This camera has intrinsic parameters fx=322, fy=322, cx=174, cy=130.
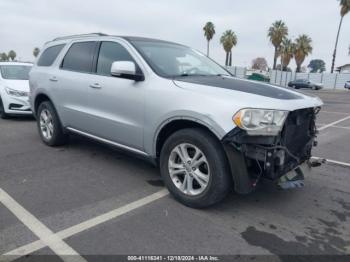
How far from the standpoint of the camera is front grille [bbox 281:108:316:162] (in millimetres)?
3236

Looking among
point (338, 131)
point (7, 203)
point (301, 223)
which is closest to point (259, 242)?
point (301, 223)

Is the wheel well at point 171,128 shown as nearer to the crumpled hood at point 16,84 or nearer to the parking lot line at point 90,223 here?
the parking lot line at point 90,223

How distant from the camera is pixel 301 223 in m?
3.26

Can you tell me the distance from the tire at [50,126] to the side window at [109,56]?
57.5 inches

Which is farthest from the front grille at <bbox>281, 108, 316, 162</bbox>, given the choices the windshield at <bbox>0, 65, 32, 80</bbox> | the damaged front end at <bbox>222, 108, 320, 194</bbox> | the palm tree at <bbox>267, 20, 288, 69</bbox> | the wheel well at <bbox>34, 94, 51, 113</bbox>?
the palm tree at <bbox>267, 20, 288, 69</bbox>

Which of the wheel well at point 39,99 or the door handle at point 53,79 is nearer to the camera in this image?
the door handle at point 53,79

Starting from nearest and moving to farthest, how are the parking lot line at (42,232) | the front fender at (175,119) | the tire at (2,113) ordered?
1. the parking lot line at (42,232)
2. the front fender at (175,119)
3. the tire at (2,113)

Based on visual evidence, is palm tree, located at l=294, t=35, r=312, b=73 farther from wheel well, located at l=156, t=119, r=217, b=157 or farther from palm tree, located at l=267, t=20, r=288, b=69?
wheel well, located at l=156, t=119, r=217, b=157

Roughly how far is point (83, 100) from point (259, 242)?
10.1 feet

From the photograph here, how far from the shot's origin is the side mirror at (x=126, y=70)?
3.68 meters

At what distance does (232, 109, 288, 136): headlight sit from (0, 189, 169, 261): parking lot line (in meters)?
1.41

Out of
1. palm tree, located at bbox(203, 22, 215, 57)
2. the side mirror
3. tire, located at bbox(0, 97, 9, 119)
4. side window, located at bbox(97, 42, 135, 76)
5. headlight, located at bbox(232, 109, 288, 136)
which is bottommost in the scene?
tire, located at bbox(0, 97, 9, 119)

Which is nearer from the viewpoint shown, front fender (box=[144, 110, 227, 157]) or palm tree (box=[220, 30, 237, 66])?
front fender (box=[144, 110, 227, 157])

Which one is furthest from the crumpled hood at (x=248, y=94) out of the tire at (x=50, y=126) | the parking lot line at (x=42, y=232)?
the tire at (x=50, y=126)
